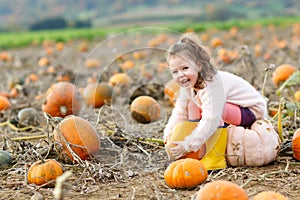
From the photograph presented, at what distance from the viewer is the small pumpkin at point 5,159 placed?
407cm

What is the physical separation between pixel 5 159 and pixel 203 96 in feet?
4.80

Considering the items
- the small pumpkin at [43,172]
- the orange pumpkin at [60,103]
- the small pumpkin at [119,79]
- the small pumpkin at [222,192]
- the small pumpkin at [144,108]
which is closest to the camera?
the small pumpkin at [222,192]

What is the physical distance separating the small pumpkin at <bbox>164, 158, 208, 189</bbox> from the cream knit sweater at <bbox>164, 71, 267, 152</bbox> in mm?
288

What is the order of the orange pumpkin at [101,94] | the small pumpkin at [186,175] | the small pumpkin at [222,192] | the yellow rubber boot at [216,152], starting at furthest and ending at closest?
the orange pumpkin at [101,94], the yellow rubber boot at [216,152], the small pumpkin at [186,175], the small pumpkin at [222,192]

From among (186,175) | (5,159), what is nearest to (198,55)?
(186,175)

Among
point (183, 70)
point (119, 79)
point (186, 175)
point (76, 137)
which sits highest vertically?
point (183, 70)

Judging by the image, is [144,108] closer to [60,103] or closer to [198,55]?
[60,103]

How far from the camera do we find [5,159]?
4098 millimetres

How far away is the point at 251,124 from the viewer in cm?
407

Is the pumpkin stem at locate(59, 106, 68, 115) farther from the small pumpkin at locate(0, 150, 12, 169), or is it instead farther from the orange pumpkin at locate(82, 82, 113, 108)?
the small pumpkin at locate(0, 150, 12, 169)

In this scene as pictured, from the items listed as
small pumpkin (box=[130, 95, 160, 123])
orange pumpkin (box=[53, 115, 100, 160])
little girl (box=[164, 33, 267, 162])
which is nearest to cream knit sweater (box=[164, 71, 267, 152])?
little girl (box=[164, 33, 267, 162])

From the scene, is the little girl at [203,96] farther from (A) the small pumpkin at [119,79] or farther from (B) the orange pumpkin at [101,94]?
(A) the small pumpkin at [119,79]

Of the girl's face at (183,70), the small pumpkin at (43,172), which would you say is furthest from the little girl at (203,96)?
the small pumpkin at (43,172)

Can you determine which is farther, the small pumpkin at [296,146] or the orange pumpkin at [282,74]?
the orange pumpkin at [282,74]
